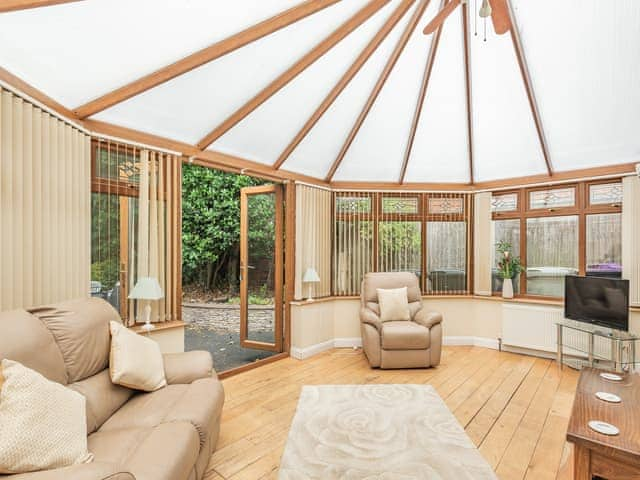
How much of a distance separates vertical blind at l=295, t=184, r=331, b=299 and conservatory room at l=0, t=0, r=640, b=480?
0.04 meters

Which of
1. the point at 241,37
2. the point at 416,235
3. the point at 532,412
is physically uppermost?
the point at 241,37

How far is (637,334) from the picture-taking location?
3.80 m

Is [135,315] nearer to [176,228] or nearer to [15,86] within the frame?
[176,228]

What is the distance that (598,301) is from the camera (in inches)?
149

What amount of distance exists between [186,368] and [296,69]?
8.37 ft

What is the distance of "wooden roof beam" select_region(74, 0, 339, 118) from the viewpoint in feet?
7.42

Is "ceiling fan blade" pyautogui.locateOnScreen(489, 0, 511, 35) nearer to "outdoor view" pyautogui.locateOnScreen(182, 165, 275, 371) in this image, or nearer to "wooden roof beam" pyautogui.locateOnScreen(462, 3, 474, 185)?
"wooden roof beam" pyautogui.locateOnScreen(462, 3, 474, 185)

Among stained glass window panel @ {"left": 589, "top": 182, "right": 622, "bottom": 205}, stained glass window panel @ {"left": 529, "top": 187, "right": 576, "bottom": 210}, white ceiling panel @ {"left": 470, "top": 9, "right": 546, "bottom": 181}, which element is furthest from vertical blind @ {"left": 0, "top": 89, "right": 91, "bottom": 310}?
stained glass window panel @ {"left": 589, "top": 182, "right": 622, "bottom": 205}

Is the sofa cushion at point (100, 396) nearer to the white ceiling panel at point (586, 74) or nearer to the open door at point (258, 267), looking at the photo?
the open door at point (258, 267)

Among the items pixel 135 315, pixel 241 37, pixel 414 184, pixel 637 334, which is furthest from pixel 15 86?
pixel 637 334

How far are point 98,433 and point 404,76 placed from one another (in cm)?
369

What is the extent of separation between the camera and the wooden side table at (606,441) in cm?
158

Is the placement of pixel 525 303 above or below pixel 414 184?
below

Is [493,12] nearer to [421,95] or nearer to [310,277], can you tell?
[421,95]
